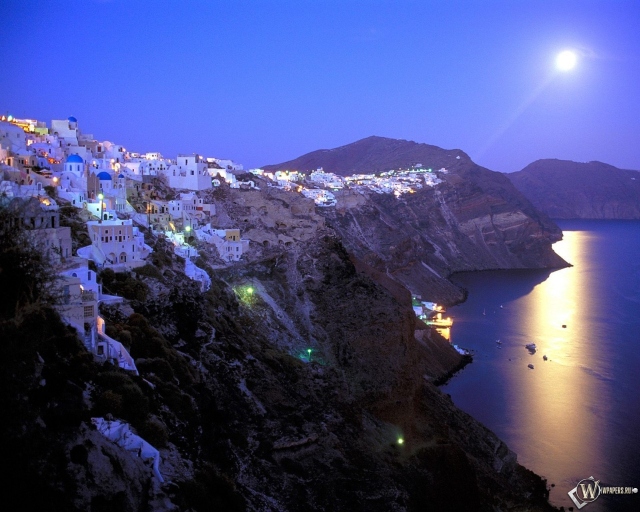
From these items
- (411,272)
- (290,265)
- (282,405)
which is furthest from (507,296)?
(282,405)

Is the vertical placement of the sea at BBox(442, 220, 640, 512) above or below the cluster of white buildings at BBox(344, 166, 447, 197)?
below

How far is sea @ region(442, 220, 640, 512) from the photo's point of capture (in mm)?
24516

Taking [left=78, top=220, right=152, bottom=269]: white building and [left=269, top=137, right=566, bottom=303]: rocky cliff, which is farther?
[left=269, top=137, right=566, bottom=303]: rocky cliff

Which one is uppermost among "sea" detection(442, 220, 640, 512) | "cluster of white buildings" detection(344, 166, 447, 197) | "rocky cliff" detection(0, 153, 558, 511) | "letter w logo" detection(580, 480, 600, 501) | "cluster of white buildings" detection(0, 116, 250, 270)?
"cluster of white buildings" detection(344, 166, 447, 197)

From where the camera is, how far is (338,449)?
56.4 feet

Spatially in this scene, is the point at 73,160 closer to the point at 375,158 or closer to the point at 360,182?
the point at 360,182

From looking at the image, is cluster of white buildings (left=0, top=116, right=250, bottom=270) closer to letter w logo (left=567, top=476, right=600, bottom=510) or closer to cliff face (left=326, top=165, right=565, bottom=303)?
letter w logo (left=567, top=476, right=600, bottom=510)

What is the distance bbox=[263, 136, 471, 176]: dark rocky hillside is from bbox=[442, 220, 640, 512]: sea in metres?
58.0

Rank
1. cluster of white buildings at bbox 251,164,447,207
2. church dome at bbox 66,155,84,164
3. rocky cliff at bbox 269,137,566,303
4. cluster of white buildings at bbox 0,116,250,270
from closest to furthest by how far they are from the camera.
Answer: cluster of white buildings at bbox 0,116,250,270
church dome at bbox 66,155,84,164
rocky cliff at bbox 269,137,566,303
cluster of white buildings at bbox 251,164,447,207

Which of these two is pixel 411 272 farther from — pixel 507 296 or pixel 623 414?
pixel 623 414

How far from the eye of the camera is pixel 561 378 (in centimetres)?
3497

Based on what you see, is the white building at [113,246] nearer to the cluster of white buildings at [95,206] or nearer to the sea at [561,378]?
the cluster of white buildings at [95,206]

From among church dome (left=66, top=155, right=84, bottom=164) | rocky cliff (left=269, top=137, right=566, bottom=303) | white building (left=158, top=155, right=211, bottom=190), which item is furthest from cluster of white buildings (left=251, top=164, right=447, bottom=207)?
church dome (left=66, top=155, right=84, bottom=164)

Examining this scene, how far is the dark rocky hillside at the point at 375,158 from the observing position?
412ft
